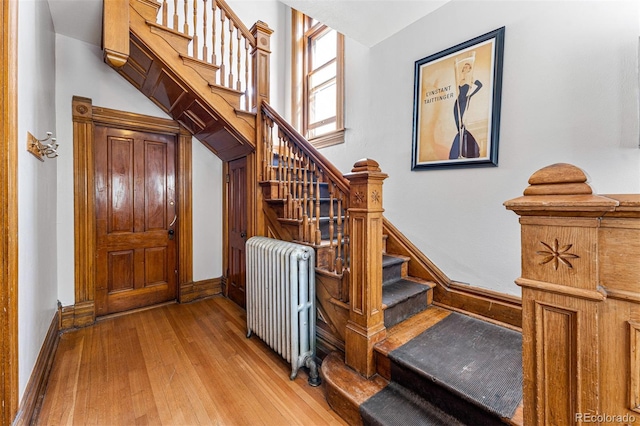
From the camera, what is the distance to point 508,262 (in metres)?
1.80

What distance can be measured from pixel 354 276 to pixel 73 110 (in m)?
2.92

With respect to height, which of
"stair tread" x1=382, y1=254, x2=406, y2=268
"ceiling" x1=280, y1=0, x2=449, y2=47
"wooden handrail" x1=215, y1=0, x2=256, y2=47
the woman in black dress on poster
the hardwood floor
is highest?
"wooden handrail" x1=215, y1=0, x2=256, y2=47

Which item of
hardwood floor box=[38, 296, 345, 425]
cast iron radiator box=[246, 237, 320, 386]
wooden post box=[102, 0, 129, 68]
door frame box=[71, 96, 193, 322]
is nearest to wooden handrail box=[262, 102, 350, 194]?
cast iron radiator box=[246, 237, 320, 386]

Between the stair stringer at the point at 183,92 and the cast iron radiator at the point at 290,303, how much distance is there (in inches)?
45.0

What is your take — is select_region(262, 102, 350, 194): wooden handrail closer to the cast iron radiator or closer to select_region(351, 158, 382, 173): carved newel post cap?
select_region(351, 158, 382, 173): carved newel post cap

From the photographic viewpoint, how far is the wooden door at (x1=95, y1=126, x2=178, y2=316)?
2.74 m

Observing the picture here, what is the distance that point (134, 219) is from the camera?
2896 mm

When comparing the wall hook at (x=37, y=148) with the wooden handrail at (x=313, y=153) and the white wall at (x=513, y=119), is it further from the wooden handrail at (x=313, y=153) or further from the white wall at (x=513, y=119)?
the white wall at (x=513, y=119)

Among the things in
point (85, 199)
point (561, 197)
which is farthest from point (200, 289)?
point (561, 197)

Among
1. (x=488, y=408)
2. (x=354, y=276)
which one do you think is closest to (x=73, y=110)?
(x=354, y=276)

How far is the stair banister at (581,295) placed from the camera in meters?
0.62

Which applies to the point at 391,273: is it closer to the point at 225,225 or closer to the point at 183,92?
the point at 225,225

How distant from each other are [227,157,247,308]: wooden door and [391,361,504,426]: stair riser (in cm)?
192

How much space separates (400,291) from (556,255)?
4.77ft
